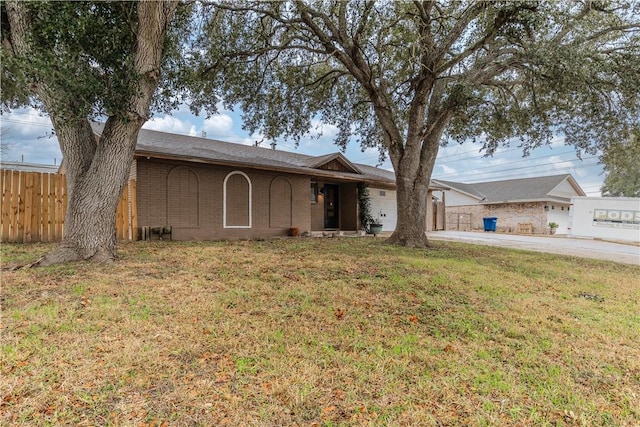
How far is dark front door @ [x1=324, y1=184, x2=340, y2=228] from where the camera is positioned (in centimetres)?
1532

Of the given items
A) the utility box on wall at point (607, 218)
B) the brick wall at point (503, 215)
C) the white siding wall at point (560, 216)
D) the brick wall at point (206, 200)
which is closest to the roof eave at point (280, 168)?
the brick wall at point (206, 200)

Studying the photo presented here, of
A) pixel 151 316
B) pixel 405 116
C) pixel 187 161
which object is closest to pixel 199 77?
pixel 187 161

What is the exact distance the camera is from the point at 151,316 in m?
3.41

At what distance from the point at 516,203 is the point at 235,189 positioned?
21.2m

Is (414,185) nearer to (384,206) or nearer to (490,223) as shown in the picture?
(384,206)

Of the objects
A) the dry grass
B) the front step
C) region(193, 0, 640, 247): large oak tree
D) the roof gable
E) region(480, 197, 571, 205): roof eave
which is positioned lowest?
the dry grass

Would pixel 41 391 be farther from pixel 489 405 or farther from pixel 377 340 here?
pixel 489 405

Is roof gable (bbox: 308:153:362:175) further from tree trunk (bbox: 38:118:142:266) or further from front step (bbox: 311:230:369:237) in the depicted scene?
tree trunk (bbox: 38:118:142:266)

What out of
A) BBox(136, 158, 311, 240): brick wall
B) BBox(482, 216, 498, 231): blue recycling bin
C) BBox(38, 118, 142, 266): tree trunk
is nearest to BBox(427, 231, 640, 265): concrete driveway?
BBox(136, 158, 311, 240): brick wall

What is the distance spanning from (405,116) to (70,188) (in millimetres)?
9797

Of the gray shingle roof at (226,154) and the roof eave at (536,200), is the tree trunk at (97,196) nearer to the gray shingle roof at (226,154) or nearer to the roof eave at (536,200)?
the gray shingle roof at (226,154)

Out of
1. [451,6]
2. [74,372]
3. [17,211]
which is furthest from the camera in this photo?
[451,6]

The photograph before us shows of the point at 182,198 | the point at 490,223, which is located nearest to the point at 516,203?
the point at 490,223

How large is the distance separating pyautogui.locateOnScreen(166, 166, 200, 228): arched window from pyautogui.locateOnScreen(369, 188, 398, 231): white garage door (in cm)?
859
